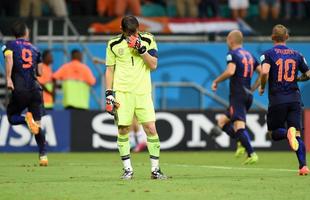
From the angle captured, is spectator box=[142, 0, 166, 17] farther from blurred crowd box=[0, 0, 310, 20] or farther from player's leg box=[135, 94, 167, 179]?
player's leg box=[135, 94, 167, 179]

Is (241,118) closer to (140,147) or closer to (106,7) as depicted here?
(140,147)

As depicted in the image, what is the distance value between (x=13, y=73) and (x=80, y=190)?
6272 millimetres

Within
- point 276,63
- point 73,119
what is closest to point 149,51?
point 276,63

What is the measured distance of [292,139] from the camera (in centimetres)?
1510

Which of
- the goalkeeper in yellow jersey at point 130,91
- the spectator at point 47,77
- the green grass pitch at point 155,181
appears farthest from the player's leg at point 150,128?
the spectator at point 47,77

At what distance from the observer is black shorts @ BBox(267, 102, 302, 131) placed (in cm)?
1544

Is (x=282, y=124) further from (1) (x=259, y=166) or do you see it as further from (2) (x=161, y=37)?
(2) (x=161, y=37)

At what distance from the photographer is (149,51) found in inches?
558

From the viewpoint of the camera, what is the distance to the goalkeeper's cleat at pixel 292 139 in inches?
593

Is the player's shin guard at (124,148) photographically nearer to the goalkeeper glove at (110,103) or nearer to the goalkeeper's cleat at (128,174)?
the goalkeeper's cleat at (128,174)

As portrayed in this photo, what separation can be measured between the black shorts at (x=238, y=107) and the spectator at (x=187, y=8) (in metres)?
10.0

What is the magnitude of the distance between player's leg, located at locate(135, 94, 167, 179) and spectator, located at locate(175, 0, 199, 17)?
15557 millimetres

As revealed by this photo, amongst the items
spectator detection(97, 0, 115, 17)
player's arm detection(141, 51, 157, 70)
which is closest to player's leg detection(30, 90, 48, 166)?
player's arm detection(141, 51, 157, 70)

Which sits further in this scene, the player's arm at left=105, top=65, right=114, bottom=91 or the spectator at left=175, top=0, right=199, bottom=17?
the spectator at left=175, top=0, right=199, bottom=17
